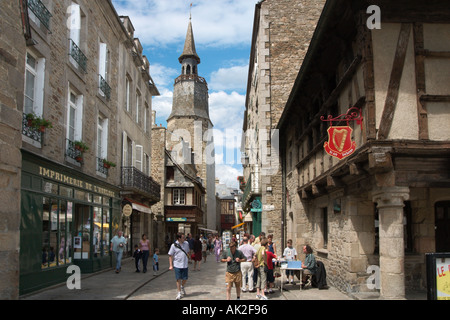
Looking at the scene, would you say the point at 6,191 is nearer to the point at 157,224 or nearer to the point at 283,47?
the point at 283,47

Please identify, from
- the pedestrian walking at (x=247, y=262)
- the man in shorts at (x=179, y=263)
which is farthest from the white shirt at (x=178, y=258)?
the pedestrian walking at (x=247, y=262)

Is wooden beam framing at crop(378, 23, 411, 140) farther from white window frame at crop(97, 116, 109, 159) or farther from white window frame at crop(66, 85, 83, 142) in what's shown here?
white window frame at crop(97, 116, 109, 159)

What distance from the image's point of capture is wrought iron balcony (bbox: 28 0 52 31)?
10.7m

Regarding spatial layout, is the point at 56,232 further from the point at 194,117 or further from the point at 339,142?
the point at 194,117

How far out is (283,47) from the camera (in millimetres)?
21562

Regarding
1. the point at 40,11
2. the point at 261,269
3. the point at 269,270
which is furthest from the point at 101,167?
the point at 261,269

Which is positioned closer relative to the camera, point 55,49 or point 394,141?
point 394,141

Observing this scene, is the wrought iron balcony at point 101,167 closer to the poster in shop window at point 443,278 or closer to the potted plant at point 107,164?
the potted plant at point 107,164

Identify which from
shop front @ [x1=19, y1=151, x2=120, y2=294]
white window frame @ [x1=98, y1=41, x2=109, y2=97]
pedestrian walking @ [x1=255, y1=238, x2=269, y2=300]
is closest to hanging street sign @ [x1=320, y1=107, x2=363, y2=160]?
pedestrian walking @ [x1=255, y1=238, x2=269, y2=300]

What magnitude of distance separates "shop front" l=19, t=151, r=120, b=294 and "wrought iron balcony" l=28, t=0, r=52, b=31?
3513mm

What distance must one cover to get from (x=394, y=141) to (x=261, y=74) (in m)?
14.3

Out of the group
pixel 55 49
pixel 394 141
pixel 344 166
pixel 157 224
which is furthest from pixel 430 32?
pixel 157 224

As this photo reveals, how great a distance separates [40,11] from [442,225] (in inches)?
429
